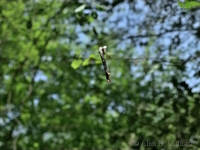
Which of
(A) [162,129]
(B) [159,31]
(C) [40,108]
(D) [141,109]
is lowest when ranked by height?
(A) [162,129]

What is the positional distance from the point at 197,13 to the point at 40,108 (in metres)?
13.1

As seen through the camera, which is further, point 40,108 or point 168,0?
point 40,108

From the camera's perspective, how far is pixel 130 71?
52.2 feet

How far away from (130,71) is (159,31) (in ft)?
35.8

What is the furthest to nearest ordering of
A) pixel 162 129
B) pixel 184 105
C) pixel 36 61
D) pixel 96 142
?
pixel 96 142 → pixel 36 61 → pixel 162 129 → pixel 184 105

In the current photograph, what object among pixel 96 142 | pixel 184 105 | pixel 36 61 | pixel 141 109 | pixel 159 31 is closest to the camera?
pixel 184 105

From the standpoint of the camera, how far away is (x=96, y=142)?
15594 mm

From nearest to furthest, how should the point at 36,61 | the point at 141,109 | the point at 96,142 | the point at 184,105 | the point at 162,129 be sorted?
1. the point at 184,105
2. the point at 162,129
3. the point at 141,109
4. the point at 36,61
5. the point at 96,142

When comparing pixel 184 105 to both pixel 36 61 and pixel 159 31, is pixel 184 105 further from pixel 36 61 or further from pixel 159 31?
pixel 36 61

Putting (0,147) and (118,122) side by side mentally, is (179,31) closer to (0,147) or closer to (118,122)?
(118,122)

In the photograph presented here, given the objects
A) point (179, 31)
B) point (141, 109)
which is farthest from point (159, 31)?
point (141, 109)

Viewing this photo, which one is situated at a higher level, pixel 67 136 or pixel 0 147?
pixel 67 136

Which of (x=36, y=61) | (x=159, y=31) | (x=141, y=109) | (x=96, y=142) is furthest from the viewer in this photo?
(x=96, y=142)

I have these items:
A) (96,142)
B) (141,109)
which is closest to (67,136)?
(96,142)
